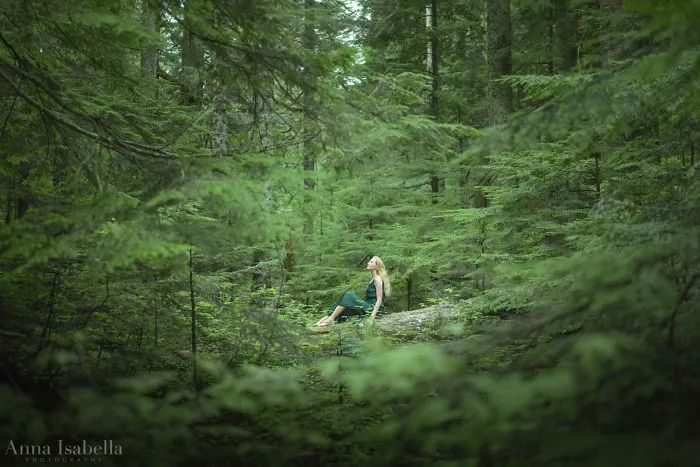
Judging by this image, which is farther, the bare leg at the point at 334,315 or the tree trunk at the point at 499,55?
the bare leg at the point at 334,315

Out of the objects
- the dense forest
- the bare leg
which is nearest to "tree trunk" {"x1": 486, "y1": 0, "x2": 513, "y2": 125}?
the dense forest

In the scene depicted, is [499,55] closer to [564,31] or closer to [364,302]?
[564,31]

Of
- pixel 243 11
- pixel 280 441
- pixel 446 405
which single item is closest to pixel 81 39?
pixel 243 11

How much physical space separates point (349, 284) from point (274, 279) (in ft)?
7.67

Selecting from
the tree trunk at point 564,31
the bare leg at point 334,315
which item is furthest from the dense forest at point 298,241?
the tree trunk at point 564,31

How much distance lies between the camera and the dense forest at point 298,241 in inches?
109

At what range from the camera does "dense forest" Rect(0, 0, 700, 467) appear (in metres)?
2.77

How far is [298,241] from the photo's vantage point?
6.22 meters

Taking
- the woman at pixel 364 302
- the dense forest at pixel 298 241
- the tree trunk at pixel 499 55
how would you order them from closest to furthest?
the dense forest at pixel 298 241 < the tree trunk at pixel 499 55 < the woman at pixel 364 302

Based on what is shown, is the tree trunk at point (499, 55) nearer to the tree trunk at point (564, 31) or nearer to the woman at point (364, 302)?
the tree trunk at point (564, 31)

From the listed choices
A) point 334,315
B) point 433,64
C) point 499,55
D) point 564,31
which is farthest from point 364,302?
point 564,31

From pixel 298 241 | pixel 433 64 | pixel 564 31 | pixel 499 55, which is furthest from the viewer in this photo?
pixel 433 64

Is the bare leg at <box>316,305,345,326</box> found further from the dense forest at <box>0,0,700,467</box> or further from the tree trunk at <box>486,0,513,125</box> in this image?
the tree trunk at <box>486,0,513,125</box>

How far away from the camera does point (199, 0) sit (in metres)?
5.09
